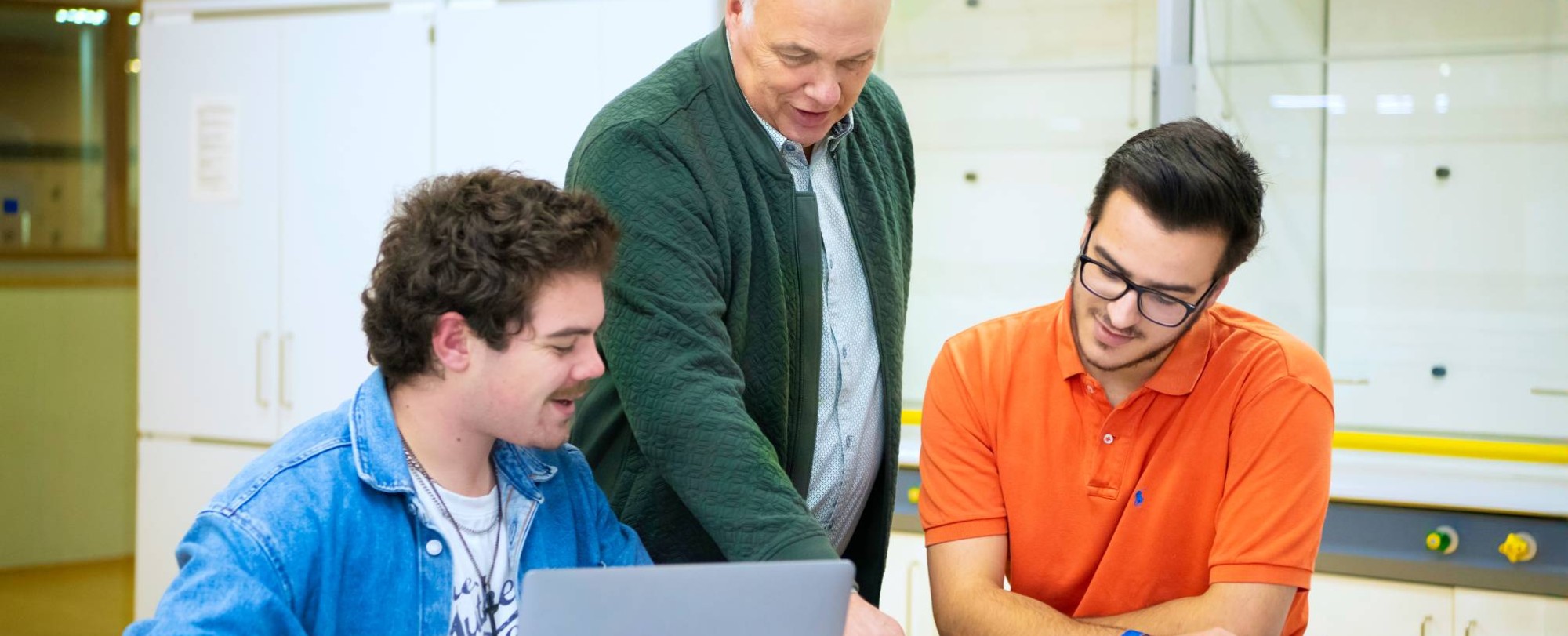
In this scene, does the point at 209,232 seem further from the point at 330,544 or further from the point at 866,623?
the point at 866,623

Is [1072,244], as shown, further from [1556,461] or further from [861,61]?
[861,61]

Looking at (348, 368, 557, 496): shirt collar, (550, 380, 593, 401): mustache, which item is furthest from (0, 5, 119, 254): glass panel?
(550, 380, 593, 401): mustache

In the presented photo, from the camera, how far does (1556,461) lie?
227 centimetres

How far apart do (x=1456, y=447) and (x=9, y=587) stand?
11.5ft

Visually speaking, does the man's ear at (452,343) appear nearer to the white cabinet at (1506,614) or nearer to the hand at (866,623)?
the hand at (866,623)

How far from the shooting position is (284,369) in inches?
119

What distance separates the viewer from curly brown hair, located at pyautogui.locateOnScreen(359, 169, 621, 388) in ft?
3.94

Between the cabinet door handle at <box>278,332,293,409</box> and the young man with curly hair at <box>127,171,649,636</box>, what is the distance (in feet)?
6.25

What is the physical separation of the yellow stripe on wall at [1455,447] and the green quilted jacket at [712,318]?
3.80 ft

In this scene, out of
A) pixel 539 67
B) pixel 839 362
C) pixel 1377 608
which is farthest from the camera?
pixel 539 67

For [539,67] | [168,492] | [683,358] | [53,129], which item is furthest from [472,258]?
[53,129]

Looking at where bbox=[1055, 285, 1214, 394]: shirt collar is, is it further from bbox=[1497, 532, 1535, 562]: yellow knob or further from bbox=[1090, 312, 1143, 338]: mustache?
bbox=[1497, 532, 1535, 562]: yellow knob

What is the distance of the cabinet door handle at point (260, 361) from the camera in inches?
120

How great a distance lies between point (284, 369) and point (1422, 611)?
2348 mm
